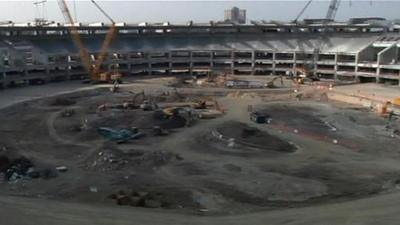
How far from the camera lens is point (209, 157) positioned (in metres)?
42.5

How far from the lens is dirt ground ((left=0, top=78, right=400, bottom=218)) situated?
110 feet

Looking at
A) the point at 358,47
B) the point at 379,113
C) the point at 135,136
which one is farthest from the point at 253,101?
the point at 358,47

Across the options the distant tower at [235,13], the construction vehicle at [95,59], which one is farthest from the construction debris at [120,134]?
the distant tower at [235,13]

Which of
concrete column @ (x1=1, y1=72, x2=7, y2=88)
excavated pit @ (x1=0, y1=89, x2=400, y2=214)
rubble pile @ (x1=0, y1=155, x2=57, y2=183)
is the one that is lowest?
excavated pit @ (x1=0, y1=89, x2=400, y2=214)

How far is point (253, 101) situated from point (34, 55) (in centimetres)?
3882

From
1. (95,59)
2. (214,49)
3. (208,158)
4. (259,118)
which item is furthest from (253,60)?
(208,158)

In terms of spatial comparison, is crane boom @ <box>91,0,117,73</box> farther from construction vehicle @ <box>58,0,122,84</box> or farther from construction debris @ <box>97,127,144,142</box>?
construction debris @ <box>97,127,144,142</box>

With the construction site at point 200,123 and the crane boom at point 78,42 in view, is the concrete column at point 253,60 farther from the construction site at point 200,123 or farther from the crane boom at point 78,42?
the crane boom at point 78,42

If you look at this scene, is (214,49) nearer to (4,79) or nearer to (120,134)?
(4,79)

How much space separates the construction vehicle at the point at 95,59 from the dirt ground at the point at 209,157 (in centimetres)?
2158

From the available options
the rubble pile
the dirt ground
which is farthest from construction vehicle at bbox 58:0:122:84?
the rubble pile

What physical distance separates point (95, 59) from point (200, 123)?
146ft

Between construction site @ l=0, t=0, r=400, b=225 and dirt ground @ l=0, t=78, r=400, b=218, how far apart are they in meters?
0.16

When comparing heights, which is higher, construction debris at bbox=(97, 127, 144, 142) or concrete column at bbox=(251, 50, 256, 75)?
concrete column at bbox=(251, 50, 256, 75)
